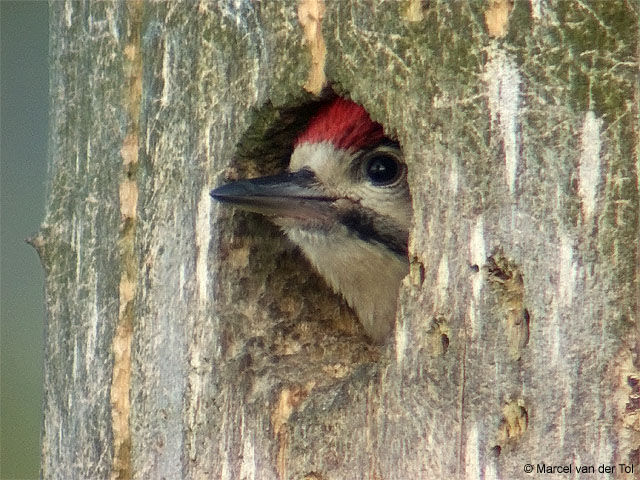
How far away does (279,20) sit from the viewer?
3.65 meters

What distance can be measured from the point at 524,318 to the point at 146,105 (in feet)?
5.29

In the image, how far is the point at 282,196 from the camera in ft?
12.7

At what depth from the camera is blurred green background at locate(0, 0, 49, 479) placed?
30.3 feet

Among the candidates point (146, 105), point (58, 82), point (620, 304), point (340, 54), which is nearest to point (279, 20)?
point (340, 54)

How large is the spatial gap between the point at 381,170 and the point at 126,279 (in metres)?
1.08

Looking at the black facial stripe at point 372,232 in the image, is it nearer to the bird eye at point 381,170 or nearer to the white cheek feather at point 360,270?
the white cheek feather at point 360,270

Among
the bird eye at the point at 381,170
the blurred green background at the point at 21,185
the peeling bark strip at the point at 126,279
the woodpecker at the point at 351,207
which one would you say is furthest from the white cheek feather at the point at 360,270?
the blurred green background at the point at 21,185

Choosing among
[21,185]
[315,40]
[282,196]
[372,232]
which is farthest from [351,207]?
[21,185]

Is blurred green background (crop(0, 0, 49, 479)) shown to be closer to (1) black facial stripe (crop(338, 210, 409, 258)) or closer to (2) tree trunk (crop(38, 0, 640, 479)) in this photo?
(2) tree trunk (crop(38, 0, 640, 479))

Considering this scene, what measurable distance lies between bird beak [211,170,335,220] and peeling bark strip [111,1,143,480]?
1.63 feet

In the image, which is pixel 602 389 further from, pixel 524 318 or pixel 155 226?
pixel 155 226

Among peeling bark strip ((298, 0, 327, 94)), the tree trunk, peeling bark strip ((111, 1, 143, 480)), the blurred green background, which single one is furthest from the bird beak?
the blurred green background

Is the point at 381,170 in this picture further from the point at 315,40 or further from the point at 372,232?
the point at 315,40

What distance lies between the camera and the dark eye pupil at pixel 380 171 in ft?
14.1
